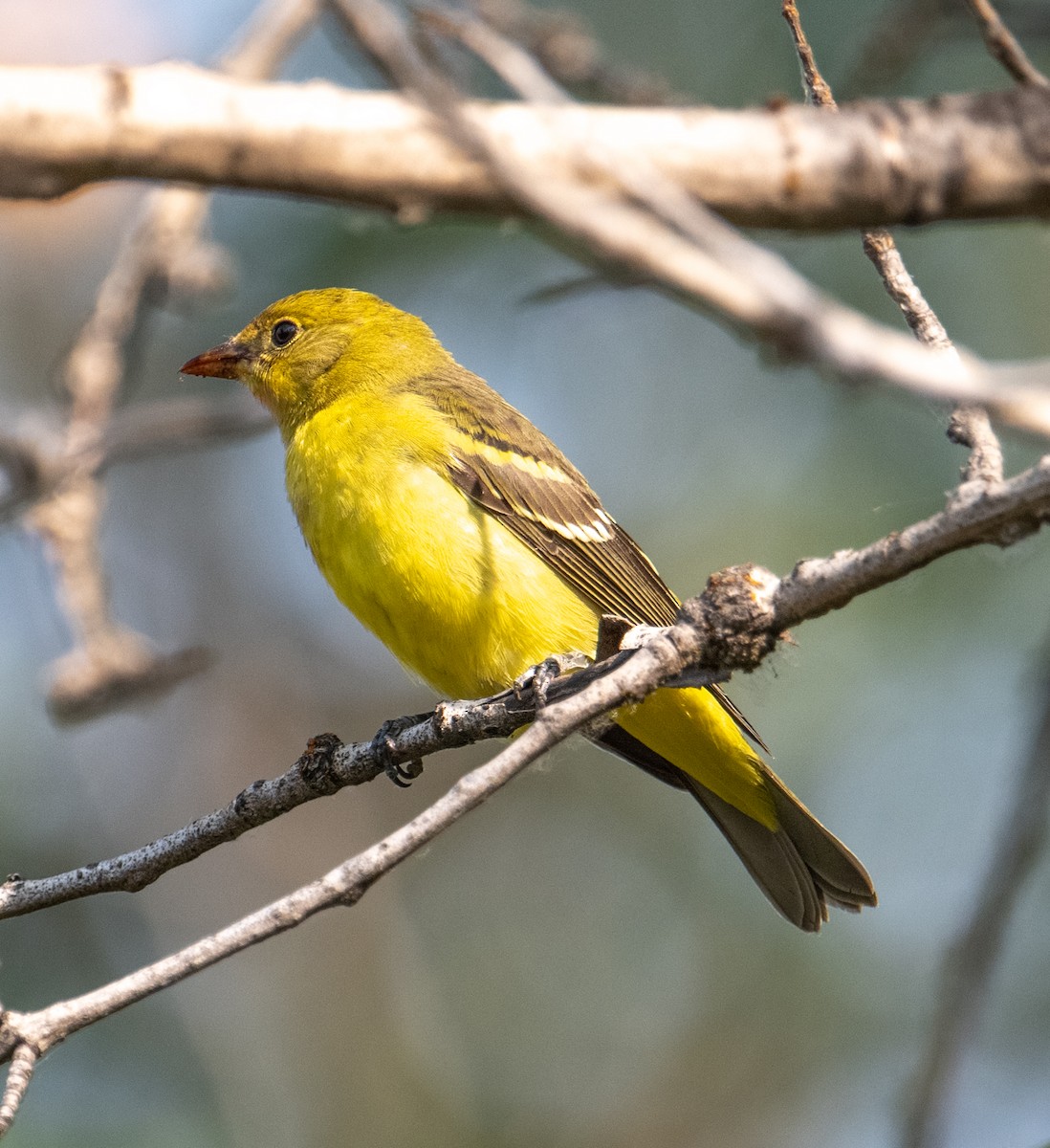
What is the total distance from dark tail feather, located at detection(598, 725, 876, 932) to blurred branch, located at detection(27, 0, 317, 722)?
1.77 metres

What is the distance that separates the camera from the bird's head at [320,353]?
207 inches

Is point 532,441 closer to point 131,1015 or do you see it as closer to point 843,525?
point 843,525

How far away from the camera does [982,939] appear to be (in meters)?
2.65

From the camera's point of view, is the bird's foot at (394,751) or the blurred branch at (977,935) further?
the bird's foot at (394,751)

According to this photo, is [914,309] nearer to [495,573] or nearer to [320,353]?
[495,573]

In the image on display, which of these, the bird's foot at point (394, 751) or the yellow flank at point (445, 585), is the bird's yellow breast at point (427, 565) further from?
the bird's foot at point (394, 751)

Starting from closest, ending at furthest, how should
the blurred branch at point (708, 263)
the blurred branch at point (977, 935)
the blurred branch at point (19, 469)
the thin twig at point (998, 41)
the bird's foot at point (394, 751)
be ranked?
the blurred branch at point (708, 263) → the thin twig at point (998, 41) → the blurred branch at point (977, 935) → the bird's foot at point (394, 751) → the blurred branch at point (19, 469)

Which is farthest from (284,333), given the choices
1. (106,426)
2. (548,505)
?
(548,505)

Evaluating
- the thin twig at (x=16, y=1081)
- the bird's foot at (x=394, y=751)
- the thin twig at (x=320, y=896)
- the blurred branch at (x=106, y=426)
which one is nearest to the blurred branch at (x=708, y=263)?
the thin twig at (x=320, y=896)

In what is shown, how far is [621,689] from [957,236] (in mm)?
6082

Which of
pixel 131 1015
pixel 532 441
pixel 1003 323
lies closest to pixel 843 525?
pixel 1003 323

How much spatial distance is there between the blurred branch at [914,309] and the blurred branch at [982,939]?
631 mm

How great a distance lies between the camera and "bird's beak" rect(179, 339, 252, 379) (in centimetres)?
560

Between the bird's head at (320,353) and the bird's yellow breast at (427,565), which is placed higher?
the bird's head at (320,353)
